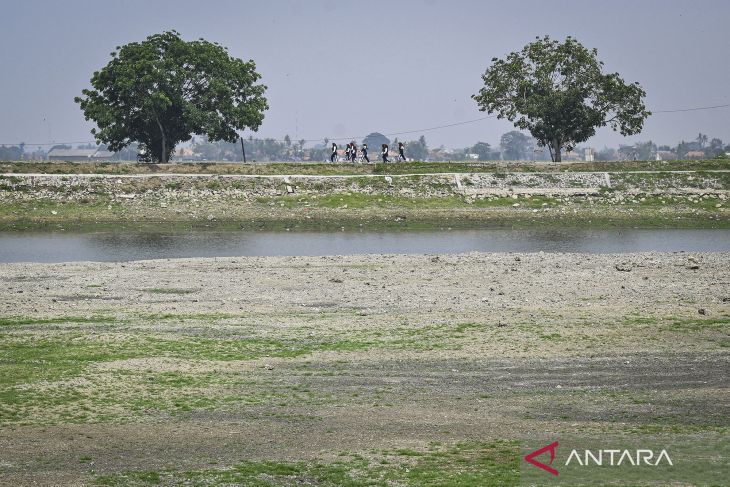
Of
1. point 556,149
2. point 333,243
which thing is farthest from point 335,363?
point 556,149

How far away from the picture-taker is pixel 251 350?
24812 mm

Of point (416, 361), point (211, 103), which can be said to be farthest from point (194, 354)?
point (211, 103)

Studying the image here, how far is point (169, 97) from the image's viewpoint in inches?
3219

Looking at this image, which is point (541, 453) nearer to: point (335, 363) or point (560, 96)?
point (335, 363)

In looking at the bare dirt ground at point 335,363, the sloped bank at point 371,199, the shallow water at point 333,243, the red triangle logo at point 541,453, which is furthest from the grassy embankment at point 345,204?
the red triangle logo at point 541,453

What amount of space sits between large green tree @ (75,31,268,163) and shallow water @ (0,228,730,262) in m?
23.0

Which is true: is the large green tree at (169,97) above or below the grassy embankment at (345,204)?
above

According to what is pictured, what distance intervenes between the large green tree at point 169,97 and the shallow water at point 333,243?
22964 millimetres

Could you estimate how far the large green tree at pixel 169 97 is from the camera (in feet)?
266

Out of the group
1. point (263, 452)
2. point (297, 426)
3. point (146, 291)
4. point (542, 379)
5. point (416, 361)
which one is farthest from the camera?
point (146, 291)

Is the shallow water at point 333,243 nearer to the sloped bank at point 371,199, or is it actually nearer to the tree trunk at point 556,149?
the sloped bank at point 371,199

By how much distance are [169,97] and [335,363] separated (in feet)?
202

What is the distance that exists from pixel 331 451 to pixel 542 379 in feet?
20.7

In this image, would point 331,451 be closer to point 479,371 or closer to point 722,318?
point 479,371
